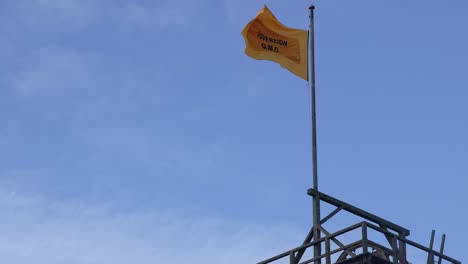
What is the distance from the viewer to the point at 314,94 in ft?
141

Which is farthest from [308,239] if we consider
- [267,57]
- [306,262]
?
[267,57]

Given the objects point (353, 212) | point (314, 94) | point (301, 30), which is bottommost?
point (353, 212)

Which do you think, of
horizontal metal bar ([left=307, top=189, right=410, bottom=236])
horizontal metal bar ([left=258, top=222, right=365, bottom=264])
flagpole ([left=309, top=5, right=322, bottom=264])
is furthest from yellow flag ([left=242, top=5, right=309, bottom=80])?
horizontal metal bar ([left=258, top=222, right=365, bottom=264])

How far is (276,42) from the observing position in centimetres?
4406

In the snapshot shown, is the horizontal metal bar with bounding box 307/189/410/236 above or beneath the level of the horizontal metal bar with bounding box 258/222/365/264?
above

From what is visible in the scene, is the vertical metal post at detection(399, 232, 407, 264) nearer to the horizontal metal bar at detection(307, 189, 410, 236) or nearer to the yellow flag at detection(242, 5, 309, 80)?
the horizontal metal bar at detection(307, 189, 410, 236)

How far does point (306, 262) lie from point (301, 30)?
33.2ft

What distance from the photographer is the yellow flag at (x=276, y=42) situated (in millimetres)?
43875

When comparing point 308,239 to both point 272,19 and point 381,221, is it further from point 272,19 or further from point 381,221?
point 272,19

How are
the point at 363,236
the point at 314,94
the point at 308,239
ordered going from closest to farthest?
the point at 363,236 → the point at 308,239 → the point at 314,94

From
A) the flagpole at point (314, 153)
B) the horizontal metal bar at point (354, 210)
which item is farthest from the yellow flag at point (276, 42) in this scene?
the horizontal metal bar at point (354, 210)

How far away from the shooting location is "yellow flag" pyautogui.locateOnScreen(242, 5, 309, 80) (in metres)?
43.9

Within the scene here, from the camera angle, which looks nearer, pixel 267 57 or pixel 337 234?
pixel 337 234

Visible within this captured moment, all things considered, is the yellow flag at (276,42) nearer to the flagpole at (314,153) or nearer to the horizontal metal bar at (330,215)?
the flagpole at (314,153)
